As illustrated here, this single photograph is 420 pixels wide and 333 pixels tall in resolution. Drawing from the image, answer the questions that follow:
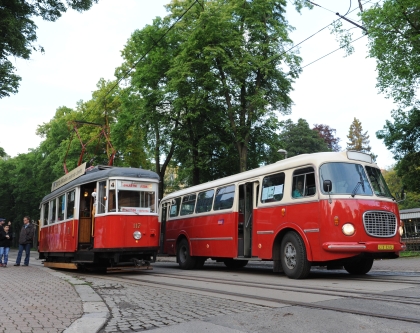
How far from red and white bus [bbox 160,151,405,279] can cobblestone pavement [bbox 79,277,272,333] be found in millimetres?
3200

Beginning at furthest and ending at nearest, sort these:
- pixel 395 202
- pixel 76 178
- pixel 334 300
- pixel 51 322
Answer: pixel 76 178, pixel 395 202, pixel 334 300, pixel 51 322

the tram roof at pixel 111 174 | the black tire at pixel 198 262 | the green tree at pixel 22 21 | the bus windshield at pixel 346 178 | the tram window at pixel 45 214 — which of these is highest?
the green tree at pixel 22 21

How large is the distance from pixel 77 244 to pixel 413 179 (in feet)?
74.4

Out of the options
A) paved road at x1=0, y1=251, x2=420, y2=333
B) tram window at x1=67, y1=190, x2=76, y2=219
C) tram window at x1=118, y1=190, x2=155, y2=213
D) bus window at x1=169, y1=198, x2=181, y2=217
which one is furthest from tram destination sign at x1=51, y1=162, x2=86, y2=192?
paved road at x1=0, y1=251, x2=420, y2=333

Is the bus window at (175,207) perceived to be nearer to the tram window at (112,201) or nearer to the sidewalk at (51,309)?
the tram window at (112,201)

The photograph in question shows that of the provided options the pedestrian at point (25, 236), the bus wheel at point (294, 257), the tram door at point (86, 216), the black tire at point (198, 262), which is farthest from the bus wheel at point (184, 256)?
the pedestrian at point (25, 236)

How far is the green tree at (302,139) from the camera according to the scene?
58.6m

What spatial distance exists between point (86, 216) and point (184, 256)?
3711 mm

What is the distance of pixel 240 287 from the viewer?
30.5ft

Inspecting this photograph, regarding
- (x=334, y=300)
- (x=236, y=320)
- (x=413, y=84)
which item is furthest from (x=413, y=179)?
(x=236, y=320)

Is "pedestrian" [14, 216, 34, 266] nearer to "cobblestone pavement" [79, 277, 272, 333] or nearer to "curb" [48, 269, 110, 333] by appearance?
"cobblestone pavement" [79, 277, 272, 333]

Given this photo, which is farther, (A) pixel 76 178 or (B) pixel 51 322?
(A) pixel 76 178

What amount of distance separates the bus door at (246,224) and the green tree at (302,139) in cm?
4562

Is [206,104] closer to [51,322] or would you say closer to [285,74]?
[285,74]
